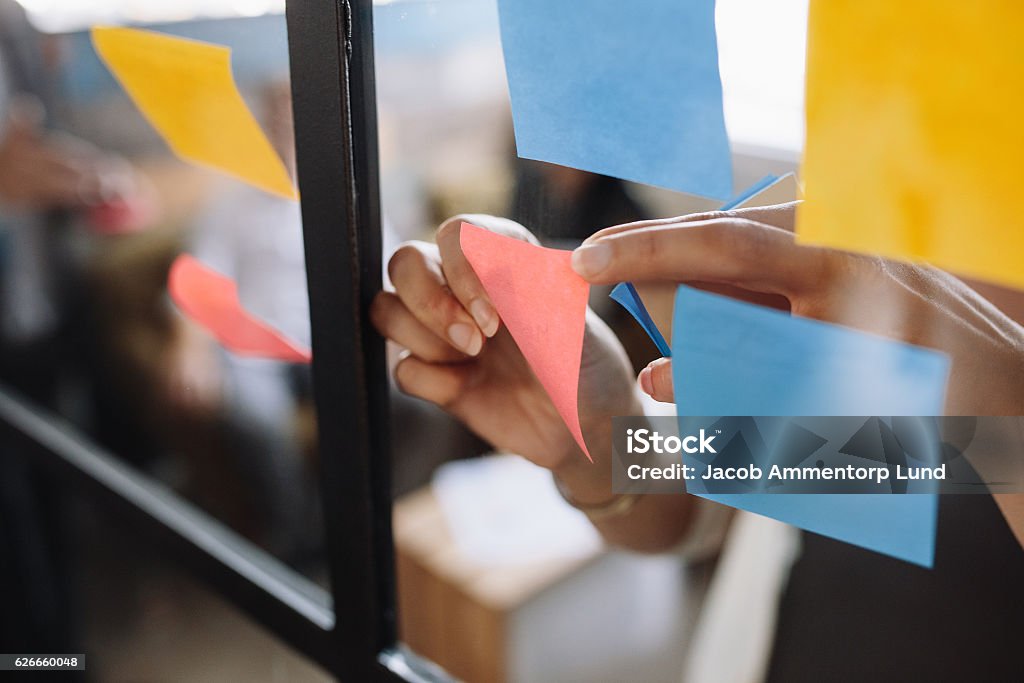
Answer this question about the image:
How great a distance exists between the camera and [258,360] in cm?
91

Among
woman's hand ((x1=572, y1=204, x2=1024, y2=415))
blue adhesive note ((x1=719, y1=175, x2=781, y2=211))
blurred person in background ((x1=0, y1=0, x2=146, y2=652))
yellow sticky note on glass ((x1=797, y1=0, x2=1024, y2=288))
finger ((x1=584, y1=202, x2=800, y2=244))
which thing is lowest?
blurred person in background ((x1=0, y1=0, x2=146, y2=652))

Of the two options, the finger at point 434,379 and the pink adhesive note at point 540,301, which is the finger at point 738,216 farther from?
the finger at point 434,379

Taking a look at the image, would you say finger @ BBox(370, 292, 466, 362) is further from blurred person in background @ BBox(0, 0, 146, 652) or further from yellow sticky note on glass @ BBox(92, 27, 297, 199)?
blurred person in background @ BBox(0, 0, 146, 652)

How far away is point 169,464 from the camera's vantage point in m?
1.09

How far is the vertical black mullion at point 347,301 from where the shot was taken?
49 centimetres

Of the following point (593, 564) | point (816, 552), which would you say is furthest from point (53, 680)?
point (816, 552)

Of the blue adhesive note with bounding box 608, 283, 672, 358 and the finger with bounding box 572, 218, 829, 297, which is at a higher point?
the finger with bounding box 572, 218, 829, 297

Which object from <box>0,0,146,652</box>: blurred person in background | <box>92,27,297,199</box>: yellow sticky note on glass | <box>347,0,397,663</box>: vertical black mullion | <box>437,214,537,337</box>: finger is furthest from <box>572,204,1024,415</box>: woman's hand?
<box>0,0,146,652</box>: blurred person in background

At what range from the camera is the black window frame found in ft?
1.63

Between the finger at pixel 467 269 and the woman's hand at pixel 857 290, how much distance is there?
123mm

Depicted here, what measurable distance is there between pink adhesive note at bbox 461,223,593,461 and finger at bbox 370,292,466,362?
0.07 metres

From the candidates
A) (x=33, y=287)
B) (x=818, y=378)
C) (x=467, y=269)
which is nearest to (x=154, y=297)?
(x=33, y=287)

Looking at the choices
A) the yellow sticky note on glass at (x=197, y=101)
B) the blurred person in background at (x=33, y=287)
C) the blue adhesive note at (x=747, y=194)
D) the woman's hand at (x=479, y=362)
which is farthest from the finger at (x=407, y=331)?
the blurred person in background at (x=33, y=287)

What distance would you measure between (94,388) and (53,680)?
1.68 ft
